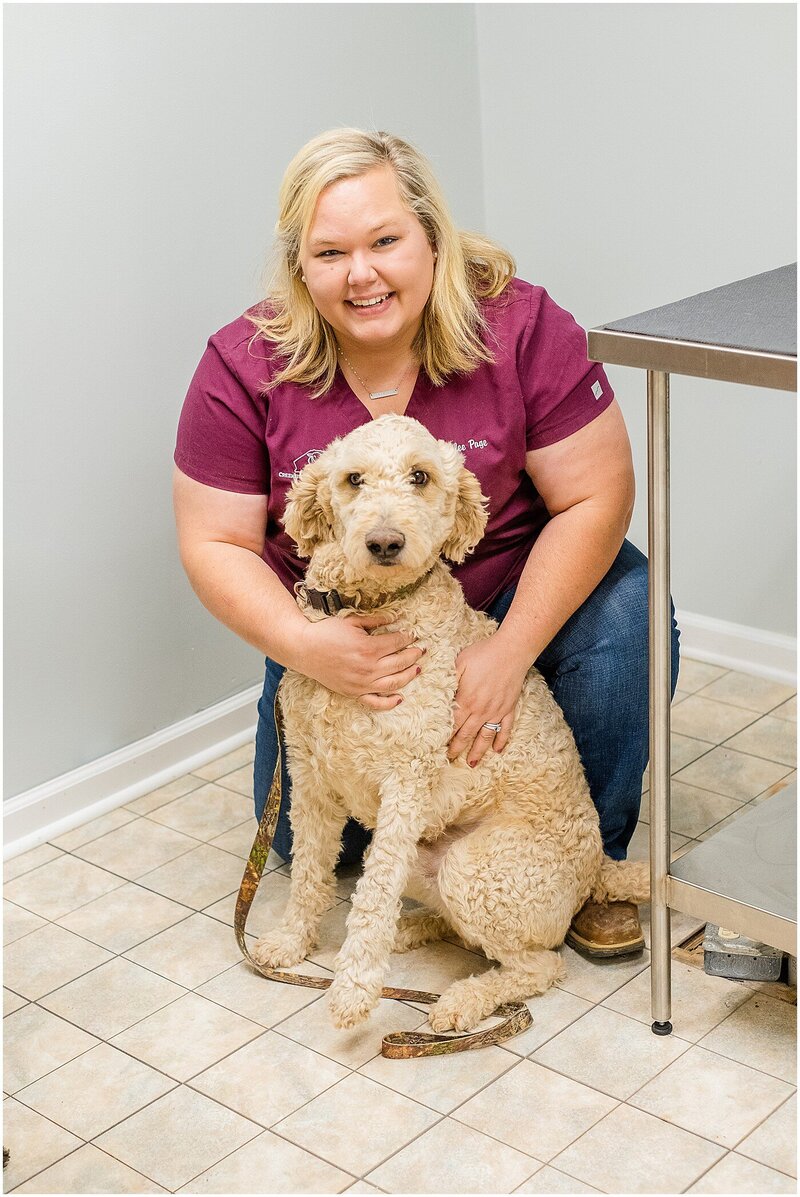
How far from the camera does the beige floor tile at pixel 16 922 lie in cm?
221

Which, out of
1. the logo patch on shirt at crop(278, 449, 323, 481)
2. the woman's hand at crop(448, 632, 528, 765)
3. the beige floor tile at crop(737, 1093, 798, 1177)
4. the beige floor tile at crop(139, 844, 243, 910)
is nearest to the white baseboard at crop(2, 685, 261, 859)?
the beige floor tile at crop(139, 844, 243, 910)

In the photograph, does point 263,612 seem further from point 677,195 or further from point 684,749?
point 677,195

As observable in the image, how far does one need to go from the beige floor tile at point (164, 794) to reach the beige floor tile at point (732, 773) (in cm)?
89

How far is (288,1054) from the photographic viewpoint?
1.89 metres

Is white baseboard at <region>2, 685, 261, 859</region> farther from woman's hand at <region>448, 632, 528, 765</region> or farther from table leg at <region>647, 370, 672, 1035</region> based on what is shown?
table leg at <region>647, 370, 672, 1035</region>

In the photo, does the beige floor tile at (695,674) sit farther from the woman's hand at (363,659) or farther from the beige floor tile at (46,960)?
the beige floor tile at (46,960)

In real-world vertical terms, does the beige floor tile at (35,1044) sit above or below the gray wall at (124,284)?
below

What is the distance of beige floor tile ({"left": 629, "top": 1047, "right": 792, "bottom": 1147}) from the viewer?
1.71 m

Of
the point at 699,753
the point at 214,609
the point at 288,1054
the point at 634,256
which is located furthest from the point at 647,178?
the point at 288,1054

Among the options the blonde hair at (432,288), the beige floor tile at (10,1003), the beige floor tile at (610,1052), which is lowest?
the beige floor tile at (10,1003)

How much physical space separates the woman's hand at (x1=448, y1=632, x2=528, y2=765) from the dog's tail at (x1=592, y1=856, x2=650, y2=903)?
292 mm

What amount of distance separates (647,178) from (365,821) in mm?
1476

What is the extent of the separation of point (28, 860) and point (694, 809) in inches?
44.9

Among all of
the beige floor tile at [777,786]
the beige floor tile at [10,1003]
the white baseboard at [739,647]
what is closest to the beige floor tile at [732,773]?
the beige floor tile at [777,786]
